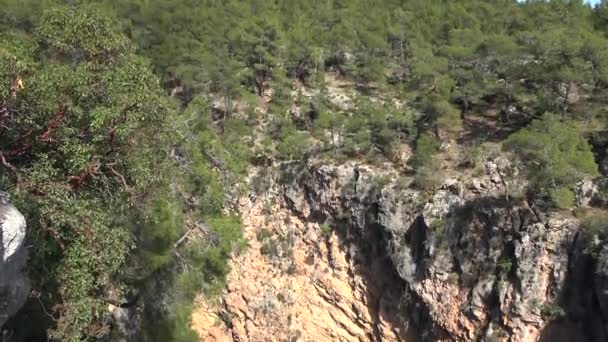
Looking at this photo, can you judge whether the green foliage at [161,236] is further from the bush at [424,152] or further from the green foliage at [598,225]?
the green foliage at [598,225]

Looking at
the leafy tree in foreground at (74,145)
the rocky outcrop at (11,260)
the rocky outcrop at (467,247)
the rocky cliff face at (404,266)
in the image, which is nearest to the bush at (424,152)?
the rocky cliff face at (404,266)

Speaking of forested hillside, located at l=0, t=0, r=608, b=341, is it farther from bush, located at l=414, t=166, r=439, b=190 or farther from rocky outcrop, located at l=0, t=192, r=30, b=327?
rocky outcrop, located at l=0, t=192, r=30, b=327

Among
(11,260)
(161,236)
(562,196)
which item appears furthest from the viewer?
(562,196)

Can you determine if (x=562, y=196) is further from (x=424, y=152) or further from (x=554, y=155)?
(x=424, y=152)

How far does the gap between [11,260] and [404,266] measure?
1885 centimetres

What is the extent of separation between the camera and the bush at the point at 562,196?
787 inches

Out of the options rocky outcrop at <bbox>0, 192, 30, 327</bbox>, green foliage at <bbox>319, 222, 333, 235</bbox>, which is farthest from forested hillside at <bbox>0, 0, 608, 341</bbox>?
green foliage at <bbox>319, 222, 333, 235</bbox>

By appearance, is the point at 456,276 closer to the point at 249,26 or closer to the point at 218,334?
the point at 218,334

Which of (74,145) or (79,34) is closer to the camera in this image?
(74,145)

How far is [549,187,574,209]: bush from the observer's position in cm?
1998

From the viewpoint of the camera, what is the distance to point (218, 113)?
1202 inches

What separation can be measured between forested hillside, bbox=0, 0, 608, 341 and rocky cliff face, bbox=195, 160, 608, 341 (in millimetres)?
1217

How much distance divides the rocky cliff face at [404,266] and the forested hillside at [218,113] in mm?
1217

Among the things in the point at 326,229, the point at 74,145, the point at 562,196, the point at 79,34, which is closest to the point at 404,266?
the point at 326,229
